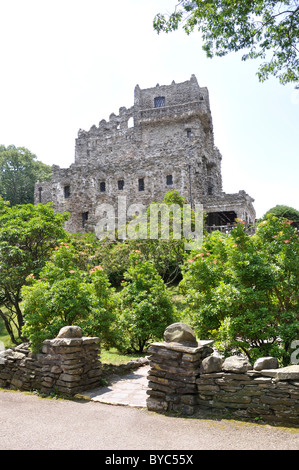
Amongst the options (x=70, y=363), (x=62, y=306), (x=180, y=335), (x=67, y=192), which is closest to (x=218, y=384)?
(x=180, y=335)

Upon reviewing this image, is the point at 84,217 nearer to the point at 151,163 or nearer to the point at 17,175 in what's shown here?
the point at 151,163

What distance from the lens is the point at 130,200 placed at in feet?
103

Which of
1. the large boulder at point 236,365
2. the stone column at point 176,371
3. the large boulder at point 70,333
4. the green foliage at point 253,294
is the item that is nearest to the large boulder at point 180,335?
the stone column at point 176,371

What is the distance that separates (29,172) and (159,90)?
2028 cm

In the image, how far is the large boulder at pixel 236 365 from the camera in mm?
5852

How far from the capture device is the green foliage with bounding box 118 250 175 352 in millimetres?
10859

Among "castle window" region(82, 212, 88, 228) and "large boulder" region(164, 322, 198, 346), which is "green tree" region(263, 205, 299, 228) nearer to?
"castle window" region(82, 212, 88, 228)

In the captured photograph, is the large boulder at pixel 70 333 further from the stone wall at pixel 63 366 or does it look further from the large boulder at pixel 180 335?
the large boulder at pixel 180 335

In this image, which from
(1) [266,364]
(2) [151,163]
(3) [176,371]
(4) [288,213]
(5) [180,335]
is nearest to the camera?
(1) [266,364]

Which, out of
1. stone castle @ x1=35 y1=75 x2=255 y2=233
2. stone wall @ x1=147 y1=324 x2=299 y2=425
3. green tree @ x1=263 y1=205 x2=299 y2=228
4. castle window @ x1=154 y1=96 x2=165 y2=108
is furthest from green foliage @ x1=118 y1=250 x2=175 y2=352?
castle window @ x1=154 y1=96 x2=165 y2=108

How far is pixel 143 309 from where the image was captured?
11.0 metres

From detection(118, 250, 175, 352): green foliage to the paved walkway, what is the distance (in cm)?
184

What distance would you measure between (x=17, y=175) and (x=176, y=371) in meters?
46.1
